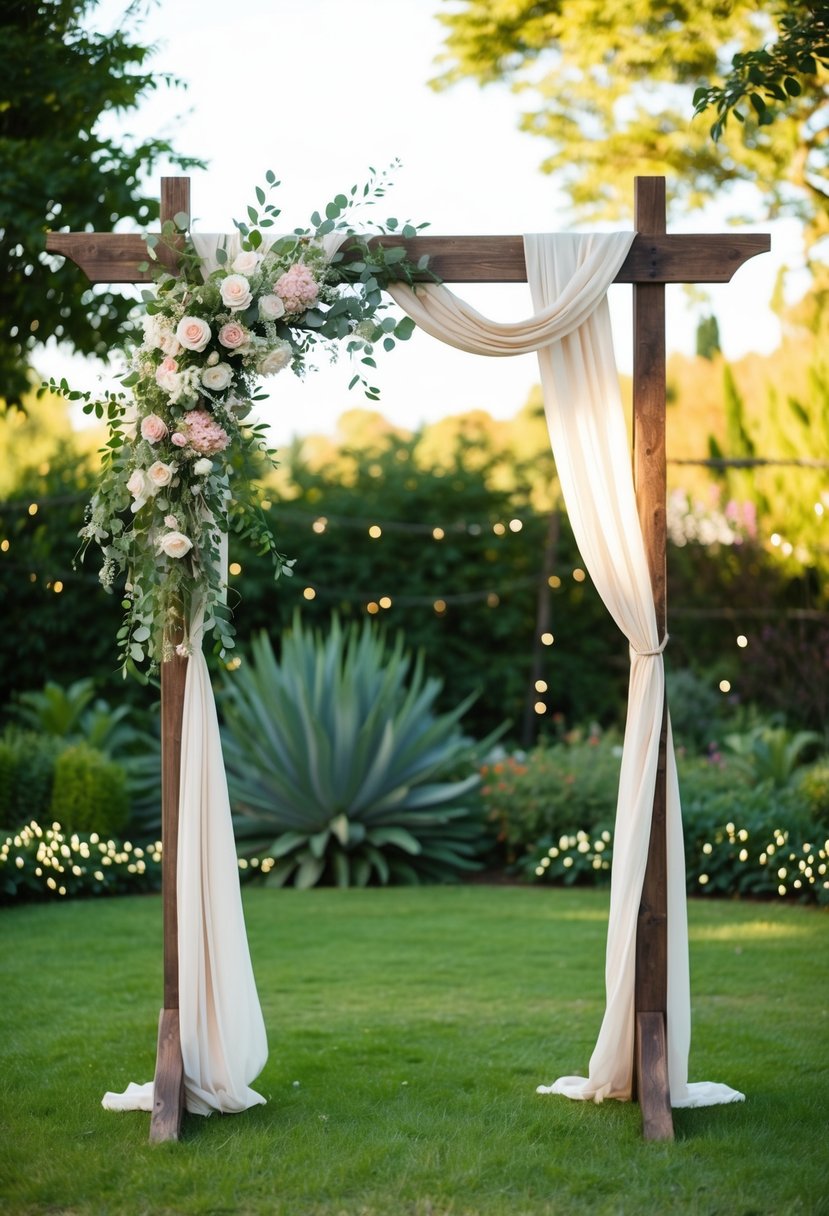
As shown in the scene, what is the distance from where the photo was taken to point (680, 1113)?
4.05 metres

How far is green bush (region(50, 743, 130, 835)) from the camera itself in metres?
8.04

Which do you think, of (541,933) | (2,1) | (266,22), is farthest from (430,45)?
(541,933)

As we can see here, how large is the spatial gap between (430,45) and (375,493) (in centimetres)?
462

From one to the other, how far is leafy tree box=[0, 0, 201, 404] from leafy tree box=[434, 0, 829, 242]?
5052 millimetres

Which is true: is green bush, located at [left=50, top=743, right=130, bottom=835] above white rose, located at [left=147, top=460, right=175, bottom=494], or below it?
below

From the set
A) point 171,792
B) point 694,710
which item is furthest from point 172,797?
point 694,710

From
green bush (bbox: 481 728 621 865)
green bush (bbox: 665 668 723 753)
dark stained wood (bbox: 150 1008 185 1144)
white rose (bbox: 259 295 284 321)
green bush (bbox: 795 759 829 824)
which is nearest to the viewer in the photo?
dark stained wood (bbox: 150 1008 185 1144)

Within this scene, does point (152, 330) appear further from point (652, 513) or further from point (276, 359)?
point (652, 513)

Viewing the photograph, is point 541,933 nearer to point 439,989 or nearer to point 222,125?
point 439,989

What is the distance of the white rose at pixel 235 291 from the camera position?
382cm

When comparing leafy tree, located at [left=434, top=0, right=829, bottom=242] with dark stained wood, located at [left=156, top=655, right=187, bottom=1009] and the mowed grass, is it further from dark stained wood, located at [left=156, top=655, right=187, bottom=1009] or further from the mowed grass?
dark stained wood, located at [left=156, top=655, right=187, bottom=1009]

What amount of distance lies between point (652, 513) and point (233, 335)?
146 cm

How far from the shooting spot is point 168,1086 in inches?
151

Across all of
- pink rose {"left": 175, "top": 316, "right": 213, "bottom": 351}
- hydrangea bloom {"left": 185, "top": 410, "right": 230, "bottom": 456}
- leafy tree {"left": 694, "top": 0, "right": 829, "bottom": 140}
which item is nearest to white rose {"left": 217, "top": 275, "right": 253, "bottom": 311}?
pink rose {"left": 175, "top": 316, "right": 213, "bottom": 351}
